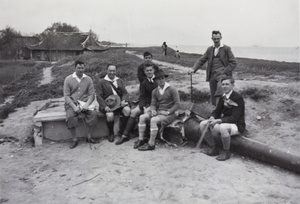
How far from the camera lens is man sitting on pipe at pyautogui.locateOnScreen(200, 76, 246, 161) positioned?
480cm

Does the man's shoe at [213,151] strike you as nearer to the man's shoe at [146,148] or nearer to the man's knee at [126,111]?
the man's shoe at [146,148]

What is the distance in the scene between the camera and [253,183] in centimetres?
402

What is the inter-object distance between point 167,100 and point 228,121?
1.27 meters

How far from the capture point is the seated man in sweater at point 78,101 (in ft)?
19.1

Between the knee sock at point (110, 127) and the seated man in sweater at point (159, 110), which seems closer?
the seated man in sweater at point (159, 110)

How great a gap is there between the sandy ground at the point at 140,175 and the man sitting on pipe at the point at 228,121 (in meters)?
0.22

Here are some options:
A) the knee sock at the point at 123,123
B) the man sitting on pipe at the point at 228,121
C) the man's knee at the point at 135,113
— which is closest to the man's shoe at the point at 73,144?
the knee sock at the point at 123,123

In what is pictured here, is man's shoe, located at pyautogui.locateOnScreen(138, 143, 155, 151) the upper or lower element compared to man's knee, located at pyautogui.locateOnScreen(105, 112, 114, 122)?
lower

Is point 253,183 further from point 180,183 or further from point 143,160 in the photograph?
point 143,160

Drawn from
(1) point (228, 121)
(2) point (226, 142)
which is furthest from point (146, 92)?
(2) point (226, 142)

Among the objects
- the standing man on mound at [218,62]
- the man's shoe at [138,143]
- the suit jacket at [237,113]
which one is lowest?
the man's shoe at [138,143]

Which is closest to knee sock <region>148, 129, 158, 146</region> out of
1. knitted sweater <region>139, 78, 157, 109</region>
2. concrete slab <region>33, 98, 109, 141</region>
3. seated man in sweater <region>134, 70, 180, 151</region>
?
seated man in sweater <region>134, 70, 180, 151</region>

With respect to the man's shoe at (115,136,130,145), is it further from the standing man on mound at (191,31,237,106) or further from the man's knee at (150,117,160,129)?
the standing man on mound at (191,31,237,106)

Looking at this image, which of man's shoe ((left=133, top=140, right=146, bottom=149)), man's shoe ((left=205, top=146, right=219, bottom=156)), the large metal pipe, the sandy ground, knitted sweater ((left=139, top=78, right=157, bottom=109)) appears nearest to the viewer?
the sandy ground
